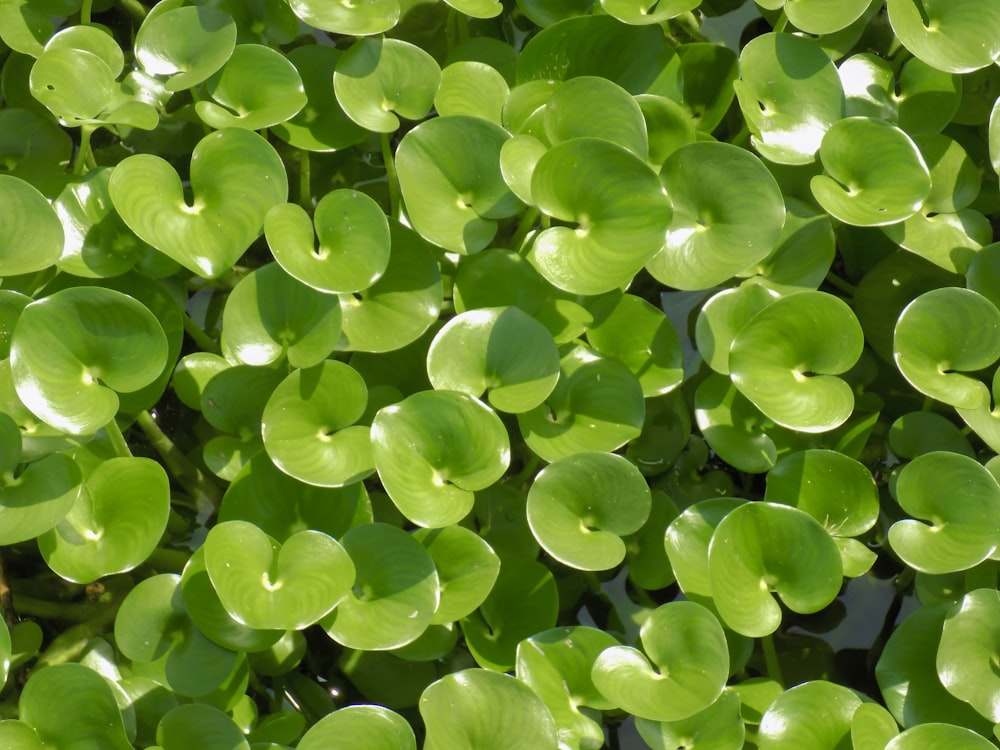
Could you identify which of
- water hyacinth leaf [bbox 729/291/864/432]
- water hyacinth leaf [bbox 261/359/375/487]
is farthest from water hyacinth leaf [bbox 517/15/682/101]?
water hyacinth leaf [bbox 261/359/375/487]

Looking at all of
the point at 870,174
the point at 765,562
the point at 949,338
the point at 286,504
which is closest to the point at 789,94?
the point at 870,174

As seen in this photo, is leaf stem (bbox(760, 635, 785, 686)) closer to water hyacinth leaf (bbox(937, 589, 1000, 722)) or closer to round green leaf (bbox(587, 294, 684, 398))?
water hyacinth leaf (bbox(937, 589, 1000, 722))

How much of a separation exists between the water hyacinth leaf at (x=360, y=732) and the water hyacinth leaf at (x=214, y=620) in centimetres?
13

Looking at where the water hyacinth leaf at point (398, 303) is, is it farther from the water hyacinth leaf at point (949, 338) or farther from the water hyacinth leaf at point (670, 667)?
the water hyacinth leaf at point (949, 338)

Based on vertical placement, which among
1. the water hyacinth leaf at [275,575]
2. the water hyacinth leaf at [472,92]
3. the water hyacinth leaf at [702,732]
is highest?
the water hyacinth leaf at [472,92]

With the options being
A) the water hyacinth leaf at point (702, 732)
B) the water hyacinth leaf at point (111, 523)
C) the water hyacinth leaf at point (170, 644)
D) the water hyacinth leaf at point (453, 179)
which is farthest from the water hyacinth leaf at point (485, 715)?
the water hyacinth leaf at point (453, 179)

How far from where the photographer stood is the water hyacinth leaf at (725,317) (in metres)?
1.15

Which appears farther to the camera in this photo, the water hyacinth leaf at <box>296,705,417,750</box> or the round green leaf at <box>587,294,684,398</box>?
the round green leaf at <box>587,294,684,398</box>

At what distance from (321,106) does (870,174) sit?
27.8 inches

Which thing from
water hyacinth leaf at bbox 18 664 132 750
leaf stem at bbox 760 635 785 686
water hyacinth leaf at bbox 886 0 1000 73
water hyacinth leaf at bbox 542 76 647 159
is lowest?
leaf stem at bbox 760 635 785 686

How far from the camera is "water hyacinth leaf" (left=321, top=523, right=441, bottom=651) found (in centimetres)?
102

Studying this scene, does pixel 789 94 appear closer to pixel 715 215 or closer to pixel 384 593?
pixel 715 215

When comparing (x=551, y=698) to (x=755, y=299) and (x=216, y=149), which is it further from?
(x=216, y=149)

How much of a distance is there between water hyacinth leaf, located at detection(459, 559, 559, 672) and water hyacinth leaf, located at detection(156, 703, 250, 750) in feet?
0.90
